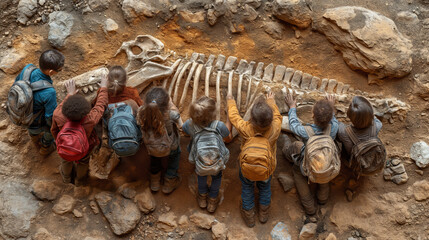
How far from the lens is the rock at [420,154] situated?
4.76 m

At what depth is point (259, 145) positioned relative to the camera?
13.0 ft

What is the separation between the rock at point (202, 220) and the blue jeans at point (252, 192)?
465 millimetres

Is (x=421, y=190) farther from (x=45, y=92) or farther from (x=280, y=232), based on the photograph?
(x=45, y=92)

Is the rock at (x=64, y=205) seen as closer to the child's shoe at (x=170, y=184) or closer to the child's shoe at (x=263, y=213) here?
the child's shoe at (x=170, y=184)

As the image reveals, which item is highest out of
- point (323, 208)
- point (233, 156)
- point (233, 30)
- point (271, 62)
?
point (233, 30)

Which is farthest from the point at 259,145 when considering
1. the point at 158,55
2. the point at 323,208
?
the point at 158,55

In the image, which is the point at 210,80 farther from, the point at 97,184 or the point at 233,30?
the point at 97,184

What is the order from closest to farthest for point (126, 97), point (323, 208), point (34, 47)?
point (126, 97), point (323, 208), point (34, 47)

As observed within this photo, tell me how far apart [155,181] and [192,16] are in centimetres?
248

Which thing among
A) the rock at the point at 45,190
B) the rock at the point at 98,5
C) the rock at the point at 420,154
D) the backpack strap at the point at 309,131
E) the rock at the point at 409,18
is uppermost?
the rock at the point at 409,18

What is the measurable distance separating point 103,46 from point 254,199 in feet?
9.92

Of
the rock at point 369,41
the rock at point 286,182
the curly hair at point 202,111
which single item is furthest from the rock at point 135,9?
the rock at point 286,182

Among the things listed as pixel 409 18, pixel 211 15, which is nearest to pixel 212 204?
pixel 211 15

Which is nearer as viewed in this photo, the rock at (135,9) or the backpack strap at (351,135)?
the backpack strap at (351,135)
